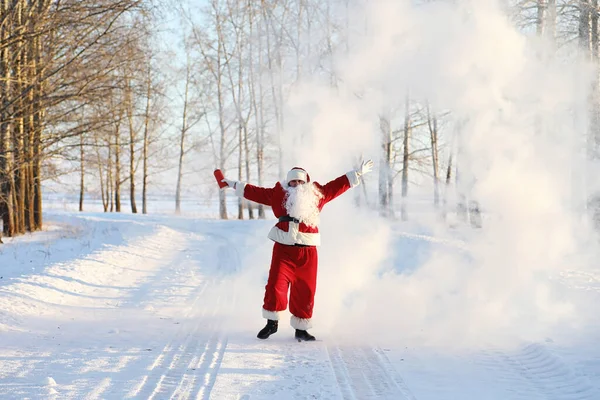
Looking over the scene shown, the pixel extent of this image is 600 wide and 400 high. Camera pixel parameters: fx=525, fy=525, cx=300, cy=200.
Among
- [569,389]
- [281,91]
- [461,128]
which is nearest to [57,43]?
[281,91]

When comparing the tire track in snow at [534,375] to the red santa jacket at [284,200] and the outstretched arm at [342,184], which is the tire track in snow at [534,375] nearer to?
the red santa jacket at [284,200]

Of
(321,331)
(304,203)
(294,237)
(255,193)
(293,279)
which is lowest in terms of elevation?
(321,331)

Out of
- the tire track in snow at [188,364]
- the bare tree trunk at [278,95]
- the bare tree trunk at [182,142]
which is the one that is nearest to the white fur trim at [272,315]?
the tire track in snow at [188,364]

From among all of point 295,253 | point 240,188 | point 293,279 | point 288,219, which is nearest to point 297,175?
point 288,219

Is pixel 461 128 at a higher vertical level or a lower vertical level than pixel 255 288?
higher

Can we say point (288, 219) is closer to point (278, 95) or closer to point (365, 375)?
point (365, 375)

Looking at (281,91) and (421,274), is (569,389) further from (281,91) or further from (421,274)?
(281,91)

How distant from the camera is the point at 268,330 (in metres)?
6.05

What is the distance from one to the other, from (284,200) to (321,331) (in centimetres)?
166

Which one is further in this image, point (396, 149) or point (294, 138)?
point (396, 149)

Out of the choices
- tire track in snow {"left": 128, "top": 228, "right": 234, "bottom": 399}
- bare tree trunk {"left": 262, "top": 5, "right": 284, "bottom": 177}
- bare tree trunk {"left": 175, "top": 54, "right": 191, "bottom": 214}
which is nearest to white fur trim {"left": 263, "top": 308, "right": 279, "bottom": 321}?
tire track in snow {"left": 128, "top": 228, "right": 234, "bottom": 399}

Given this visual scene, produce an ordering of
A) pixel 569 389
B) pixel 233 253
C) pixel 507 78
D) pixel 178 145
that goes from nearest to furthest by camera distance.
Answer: pixel 569 389 < pixel 507 78 < pixel 233 253 < pixel 178 145

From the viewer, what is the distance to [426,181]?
24.0 metres

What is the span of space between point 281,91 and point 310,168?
2777 mm
